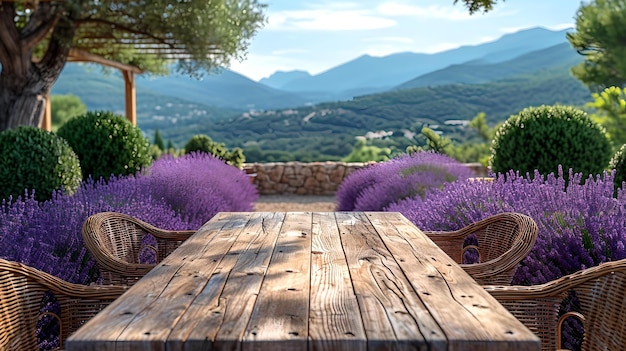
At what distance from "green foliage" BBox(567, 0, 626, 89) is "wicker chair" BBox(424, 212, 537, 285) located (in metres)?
11.9

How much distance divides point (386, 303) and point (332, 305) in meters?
0.13

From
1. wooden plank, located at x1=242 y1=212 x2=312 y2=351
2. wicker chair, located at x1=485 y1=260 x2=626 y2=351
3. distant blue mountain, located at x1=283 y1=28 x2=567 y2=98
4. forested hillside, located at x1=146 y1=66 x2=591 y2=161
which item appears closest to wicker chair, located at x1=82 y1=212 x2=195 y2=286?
wooden plank, located at x1=242 y1=212 x2=312 y2=351

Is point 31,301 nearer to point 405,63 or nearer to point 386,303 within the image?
point 386,303

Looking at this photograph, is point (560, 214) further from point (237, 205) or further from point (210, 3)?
point (210, 3)

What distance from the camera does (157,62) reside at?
1388cm

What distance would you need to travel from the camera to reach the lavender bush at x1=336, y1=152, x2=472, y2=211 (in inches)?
214

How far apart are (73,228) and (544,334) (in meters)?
2.26

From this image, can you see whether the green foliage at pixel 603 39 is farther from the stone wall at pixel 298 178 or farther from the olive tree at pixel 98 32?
the olive tree at pixel 98 32

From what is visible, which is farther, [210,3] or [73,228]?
[210,3]

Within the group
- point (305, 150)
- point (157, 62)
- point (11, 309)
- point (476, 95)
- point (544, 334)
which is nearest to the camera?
point (11, 309)

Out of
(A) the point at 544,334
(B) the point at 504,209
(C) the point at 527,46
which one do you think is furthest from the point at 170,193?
(C) the point at 527,46

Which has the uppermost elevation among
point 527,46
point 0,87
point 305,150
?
point 527,46

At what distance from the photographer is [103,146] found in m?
6.91

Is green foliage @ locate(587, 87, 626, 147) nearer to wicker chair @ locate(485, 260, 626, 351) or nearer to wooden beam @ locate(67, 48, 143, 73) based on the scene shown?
wicker chair @ locate(485, 260, 626, 351)
